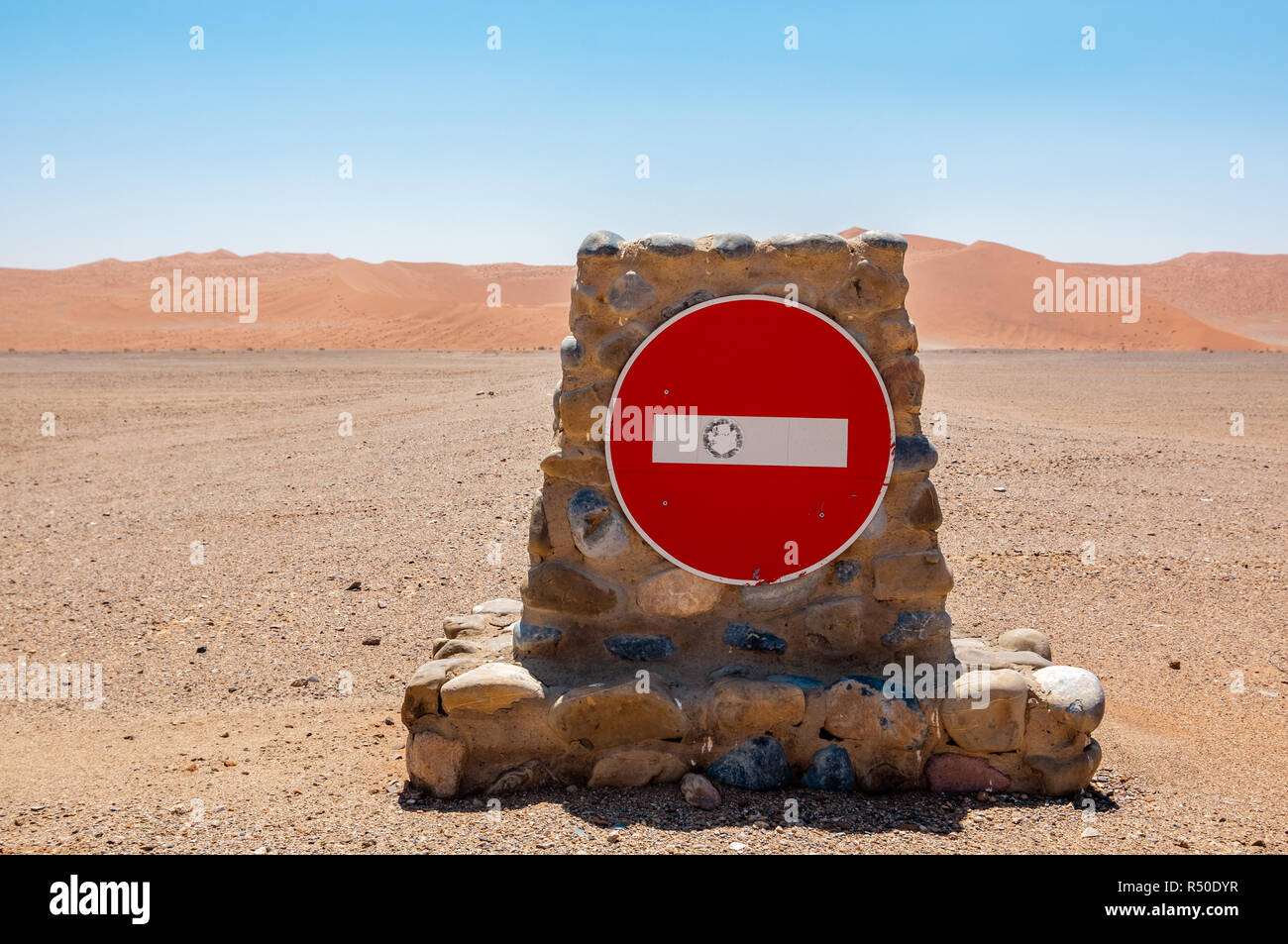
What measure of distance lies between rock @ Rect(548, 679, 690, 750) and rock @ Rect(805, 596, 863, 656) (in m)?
0.73

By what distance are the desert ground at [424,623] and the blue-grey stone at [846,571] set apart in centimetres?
96

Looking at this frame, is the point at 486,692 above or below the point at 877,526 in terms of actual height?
below

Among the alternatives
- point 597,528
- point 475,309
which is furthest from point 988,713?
point 475,309

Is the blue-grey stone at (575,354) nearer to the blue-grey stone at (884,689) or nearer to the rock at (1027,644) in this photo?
the blue-grey stone at (884,689)

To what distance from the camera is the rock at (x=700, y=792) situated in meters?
4.07

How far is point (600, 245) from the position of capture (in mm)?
4457

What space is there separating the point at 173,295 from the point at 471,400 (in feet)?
215

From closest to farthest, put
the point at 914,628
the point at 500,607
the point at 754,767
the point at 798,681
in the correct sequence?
the point at 754,767, the point at 798,681, the point at 914,628, the point at 500,607

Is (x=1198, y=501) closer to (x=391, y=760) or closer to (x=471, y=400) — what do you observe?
(x=391, y=760)

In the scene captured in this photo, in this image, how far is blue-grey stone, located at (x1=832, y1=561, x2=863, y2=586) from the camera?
14.8 feet

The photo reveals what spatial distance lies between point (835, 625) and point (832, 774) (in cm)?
65

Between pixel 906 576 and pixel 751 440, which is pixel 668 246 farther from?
pixel 906 576

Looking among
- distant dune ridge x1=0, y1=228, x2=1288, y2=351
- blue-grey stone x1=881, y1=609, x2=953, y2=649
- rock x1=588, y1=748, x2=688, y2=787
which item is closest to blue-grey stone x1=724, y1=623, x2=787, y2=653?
blue-grey stone x1=881, y1=609, x2=953, y2=649

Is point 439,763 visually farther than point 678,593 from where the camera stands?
No
